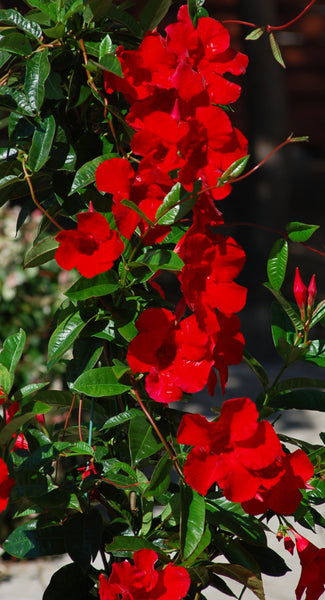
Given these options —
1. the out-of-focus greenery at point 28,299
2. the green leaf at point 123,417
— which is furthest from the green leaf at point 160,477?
the out-of-focus greenery at point 28,299

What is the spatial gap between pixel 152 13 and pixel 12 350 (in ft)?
1.74

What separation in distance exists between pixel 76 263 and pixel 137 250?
0.45ft

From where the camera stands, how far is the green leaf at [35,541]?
3.39 ft

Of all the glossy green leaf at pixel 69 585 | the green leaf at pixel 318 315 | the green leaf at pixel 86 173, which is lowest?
the glossy green leaf at pixel 69 585

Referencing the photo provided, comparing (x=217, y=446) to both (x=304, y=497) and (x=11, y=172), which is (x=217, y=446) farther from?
(x=11, y=172)

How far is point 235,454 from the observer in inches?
34.7

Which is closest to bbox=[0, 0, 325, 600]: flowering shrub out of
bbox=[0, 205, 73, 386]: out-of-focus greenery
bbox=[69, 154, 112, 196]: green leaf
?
bbox=[69, 154, 112, 196]: green leaf

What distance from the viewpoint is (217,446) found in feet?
2.90

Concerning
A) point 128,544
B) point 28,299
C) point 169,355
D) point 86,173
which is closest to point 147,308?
point 169,355

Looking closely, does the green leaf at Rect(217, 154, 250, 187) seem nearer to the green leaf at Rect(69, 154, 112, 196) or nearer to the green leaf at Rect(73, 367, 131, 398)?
the green leaf at Rect(69, 154, 112, 196)

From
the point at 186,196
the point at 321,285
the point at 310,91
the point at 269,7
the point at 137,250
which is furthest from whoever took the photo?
the point at 310,91

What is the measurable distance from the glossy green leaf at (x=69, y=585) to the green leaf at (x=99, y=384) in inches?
12.9

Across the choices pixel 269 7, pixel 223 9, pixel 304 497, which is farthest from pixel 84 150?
pixel 223 9

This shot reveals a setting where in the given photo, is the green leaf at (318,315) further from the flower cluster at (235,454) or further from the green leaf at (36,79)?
the green leaf at (36,79)
